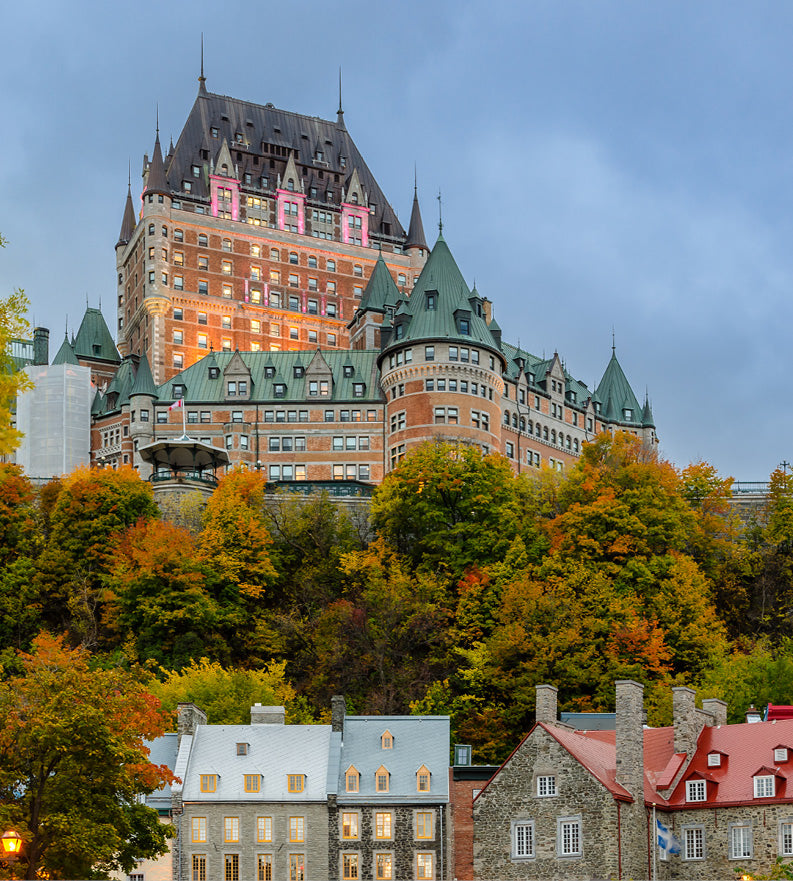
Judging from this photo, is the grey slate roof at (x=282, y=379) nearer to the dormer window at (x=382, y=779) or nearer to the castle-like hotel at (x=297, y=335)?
the castle-like hotel at (x=297, y=335)

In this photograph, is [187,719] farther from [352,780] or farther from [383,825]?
[383,825]

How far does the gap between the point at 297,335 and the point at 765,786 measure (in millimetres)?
112620

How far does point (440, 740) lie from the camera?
68.4 m

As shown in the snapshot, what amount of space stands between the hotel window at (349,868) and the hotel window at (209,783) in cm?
583

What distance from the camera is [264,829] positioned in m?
65.4

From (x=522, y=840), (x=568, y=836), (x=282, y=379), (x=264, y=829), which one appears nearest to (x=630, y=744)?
(x=568, y=836)

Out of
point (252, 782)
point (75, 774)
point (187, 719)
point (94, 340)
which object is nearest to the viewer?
point (75, 774)

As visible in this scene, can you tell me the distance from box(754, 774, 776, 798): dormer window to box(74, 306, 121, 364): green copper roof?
114866 millimetres

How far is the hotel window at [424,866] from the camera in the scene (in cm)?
6431

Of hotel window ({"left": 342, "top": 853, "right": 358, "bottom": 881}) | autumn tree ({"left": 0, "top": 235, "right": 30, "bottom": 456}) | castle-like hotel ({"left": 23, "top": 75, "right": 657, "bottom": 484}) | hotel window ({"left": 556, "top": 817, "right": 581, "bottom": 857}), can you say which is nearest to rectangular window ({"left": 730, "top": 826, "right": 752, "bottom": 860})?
hotel window ({"left": 556, "top": 817, "right": 581, "bottom": 857})

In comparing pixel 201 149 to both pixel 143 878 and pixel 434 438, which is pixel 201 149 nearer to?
pixel 434 438

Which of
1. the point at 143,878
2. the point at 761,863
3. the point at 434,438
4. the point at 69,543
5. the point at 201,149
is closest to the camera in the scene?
the point at 761,863

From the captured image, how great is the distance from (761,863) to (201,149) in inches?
5076

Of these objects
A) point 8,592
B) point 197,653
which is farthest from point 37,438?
point 197,653
